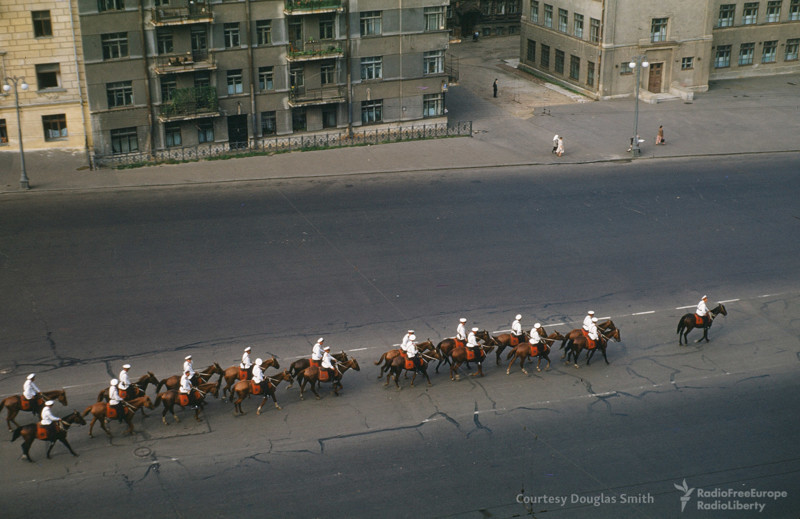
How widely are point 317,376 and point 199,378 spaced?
12.7 feet

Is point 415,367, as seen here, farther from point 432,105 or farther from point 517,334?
point 432,105

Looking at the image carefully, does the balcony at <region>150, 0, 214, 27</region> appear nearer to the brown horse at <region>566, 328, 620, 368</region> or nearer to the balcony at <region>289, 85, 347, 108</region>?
the balcony at <region>289, 85, 347, 108</region>

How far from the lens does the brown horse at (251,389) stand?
30250mm

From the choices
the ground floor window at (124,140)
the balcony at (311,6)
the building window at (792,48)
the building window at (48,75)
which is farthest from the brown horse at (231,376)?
the building window at (792,48)

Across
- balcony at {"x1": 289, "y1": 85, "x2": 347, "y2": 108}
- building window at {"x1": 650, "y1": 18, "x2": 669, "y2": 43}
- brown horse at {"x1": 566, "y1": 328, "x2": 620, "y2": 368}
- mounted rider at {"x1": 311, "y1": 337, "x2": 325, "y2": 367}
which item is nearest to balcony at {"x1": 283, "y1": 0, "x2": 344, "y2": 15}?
balcony at {"x1": 289, "y1": 85, "x2": 347, "y2": 108}

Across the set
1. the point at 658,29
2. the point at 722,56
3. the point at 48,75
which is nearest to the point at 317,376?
the point at 48,75

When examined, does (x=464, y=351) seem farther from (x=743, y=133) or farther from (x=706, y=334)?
(x=743, y=133)

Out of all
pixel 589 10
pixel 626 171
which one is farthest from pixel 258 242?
pixel 589 10

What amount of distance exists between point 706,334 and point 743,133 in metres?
32.0

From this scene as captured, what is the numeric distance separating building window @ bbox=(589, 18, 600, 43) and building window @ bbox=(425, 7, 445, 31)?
15.8 m

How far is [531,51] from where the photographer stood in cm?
8250

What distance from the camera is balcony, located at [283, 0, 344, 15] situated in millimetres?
57656

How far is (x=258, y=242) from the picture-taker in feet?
147

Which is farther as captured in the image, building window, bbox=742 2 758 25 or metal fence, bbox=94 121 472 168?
building window, bbox=742 2 758 25
